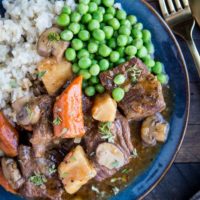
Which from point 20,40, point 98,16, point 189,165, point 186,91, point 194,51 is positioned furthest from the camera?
point 189,165

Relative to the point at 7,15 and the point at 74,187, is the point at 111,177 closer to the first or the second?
the point at 74,187

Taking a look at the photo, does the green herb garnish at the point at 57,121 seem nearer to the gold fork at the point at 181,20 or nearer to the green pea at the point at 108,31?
the green pea at the point at 108,31

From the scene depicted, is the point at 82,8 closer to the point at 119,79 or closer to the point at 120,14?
the point at 120,14

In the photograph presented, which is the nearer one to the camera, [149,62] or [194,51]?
[149,62]

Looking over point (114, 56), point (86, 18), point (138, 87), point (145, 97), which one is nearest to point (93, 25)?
point (86, 18)

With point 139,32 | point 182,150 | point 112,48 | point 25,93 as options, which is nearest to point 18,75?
point 25,93

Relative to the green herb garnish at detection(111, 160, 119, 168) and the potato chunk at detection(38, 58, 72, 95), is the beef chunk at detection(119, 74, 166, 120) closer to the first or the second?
the green herb garnish at detection(111, 160, 119, 168)

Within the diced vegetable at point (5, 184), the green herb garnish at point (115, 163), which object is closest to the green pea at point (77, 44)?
the green herb garnish at point (115, 163)
